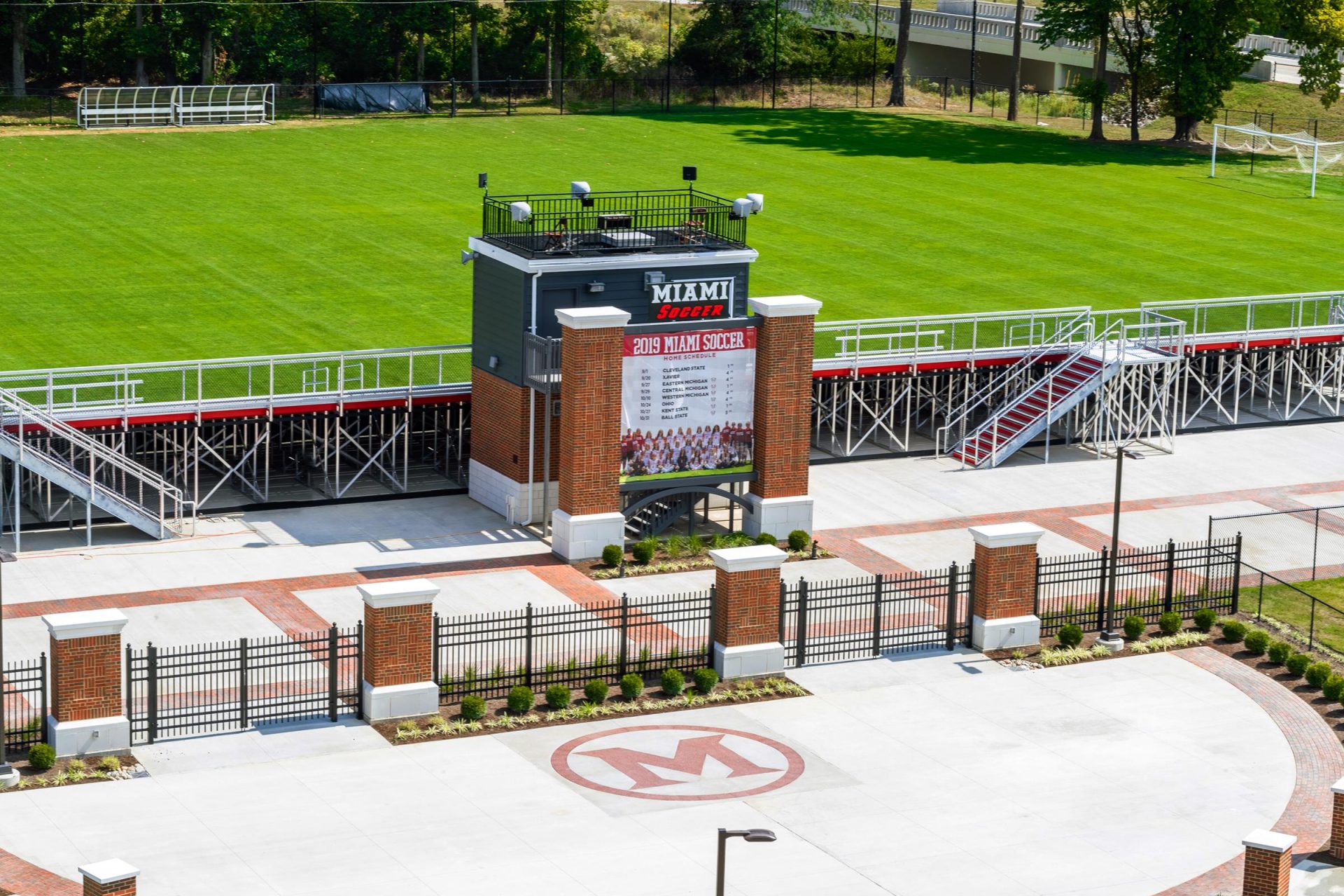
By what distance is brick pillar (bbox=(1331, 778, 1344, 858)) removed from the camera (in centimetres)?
3144

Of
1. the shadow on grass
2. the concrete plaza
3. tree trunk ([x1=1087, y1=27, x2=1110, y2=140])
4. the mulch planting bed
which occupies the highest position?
tree trunk ([x1=1087, y1=27, x2=1110, y2=140])

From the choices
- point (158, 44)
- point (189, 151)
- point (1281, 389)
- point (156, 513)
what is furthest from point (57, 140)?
point (1281, 389)

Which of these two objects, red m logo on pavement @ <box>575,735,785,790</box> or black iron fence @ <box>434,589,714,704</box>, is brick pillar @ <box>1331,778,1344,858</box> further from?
black iron fence @ <box>434,589,714,704</box>

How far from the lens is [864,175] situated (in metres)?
84.9

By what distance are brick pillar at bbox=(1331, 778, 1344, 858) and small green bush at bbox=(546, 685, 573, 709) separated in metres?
12.4

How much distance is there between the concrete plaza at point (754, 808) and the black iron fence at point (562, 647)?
5.10ft

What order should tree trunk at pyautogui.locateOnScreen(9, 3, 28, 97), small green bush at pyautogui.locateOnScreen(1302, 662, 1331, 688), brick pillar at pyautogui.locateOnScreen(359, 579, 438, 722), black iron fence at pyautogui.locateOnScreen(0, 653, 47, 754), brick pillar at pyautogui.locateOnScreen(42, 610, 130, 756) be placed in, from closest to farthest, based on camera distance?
brick pillar at pyautogui.locateOnScreen(42, 610, 130, 756)
black iron fence at pyautogui.locateOnScreen(0, 653, 47, 754)
brick pillar at pyautogui.locateOnScreen(359, 579, 438, 722)
small green bush at pyautogui.locateOnScreen(1302, 662, 1331, 688)
tree trunk at pyautogui.locateOnScreen(9, 3, 28, 97)

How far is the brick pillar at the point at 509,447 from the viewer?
155 feet

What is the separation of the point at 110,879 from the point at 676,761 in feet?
35.2

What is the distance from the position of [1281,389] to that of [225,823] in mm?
39662

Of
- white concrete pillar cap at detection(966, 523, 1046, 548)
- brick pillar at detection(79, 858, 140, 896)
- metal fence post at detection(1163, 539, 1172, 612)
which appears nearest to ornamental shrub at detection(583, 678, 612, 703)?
white concrete pillar cap at detection(966, 523, 1046, 548)

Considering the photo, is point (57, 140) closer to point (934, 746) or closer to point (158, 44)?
point (158, 44)

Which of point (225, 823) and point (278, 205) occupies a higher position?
point (278, 205)

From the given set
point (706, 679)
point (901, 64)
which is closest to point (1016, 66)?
point (901, 64)
